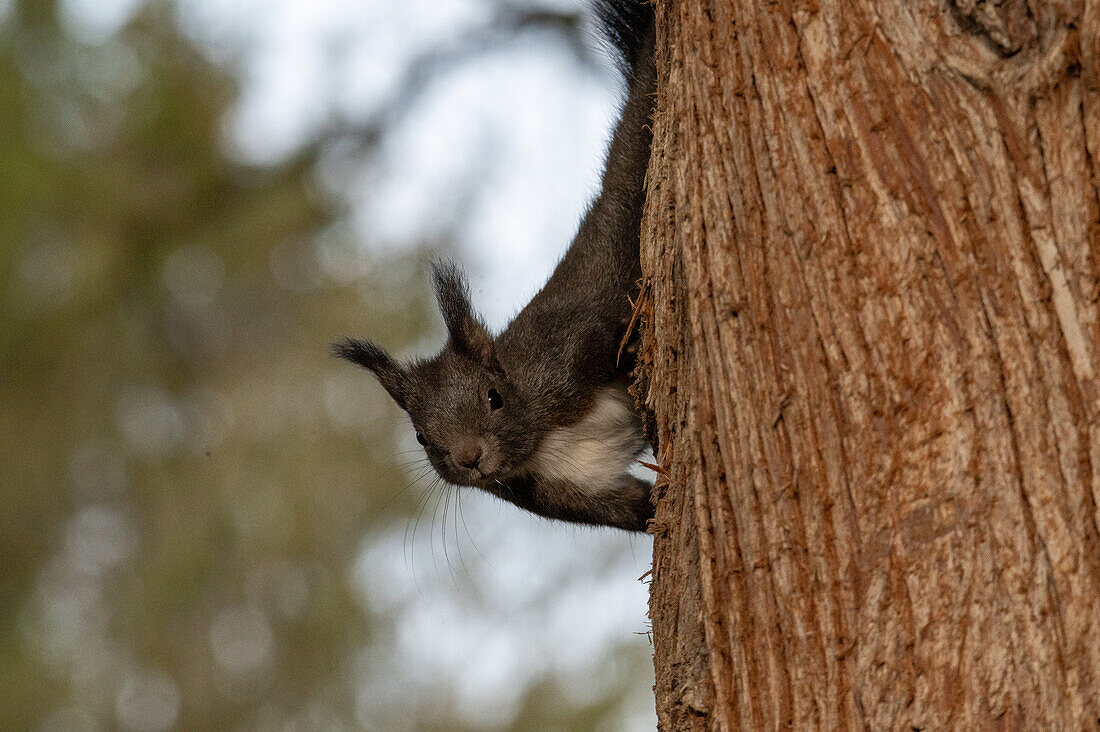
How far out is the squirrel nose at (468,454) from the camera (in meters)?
2.58

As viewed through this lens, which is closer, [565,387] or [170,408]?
[565,387]

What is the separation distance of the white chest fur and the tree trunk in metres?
1.21

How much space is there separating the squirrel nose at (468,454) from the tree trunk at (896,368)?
1.18 meters

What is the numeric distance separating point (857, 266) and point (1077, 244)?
9.5 inches

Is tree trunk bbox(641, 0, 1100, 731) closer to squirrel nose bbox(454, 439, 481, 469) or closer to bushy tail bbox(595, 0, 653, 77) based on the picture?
squirrel nose bbox(454, 439, 481, 469)

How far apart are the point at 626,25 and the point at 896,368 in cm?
200

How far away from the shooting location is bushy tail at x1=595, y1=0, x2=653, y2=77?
2924mm

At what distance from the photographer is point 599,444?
8.81 feet

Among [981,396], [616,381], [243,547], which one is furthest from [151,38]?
[981,396]

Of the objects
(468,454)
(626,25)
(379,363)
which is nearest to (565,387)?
(468,454)

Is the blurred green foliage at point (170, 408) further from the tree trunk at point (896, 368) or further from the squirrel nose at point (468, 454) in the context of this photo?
the tree trunk at point (896, 368)

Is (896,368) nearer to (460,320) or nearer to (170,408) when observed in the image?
(460,320)

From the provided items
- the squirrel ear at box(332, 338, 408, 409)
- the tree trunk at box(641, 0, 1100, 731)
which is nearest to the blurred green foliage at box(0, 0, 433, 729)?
the squirrel ear at box(332, 338, 408, 409)

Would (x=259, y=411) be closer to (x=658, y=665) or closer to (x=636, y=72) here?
(x=636, y=72)
